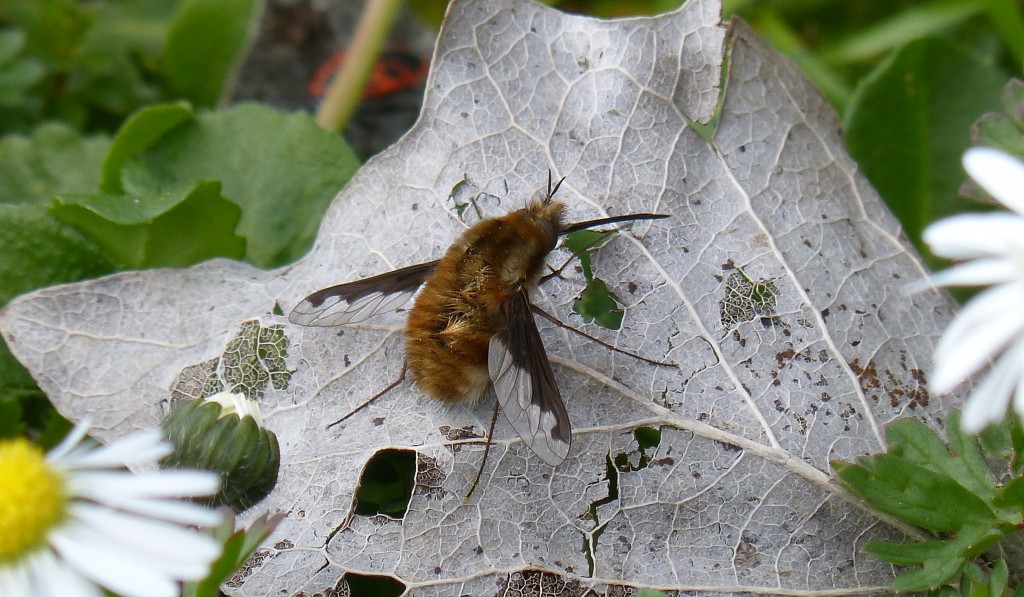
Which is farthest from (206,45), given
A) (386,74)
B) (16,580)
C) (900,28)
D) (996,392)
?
(996,392)

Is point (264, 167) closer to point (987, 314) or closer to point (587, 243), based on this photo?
point (587, 243)

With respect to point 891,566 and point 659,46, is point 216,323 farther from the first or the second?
point 891,566

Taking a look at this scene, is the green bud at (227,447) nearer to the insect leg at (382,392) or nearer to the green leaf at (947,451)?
the insect leg at (382,392)

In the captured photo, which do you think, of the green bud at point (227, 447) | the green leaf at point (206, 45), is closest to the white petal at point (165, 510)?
the green bud at point (227, 447)

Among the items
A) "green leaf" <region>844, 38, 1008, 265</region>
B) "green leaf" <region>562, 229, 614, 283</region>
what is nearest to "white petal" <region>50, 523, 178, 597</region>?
"green leaf" <region>562, 229, 614, 283</region>

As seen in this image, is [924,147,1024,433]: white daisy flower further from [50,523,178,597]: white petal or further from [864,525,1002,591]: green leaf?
[50,523,178,597]: white petal
